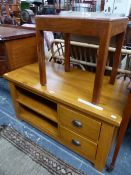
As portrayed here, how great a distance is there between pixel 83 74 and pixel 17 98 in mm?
580

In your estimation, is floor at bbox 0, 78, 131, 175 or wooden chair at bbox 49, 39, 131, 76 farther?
wooden chair at bbox 49, 39, 131, 76

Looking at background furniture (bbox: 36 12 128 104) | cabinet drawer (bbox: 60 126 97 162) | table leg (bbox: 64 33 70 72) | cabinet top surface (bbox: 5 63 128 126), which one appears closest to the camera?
background furniture (bbox: 36 12 128 104)

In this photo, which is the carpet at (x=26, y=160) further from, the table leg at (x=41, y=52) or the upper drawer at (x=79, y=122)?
the table leg at (x=41, y=52)

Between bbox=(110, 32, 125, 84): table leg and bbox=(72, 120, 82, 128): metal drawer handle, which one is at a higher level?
bbox=(110, 32, 125, 84): table leg

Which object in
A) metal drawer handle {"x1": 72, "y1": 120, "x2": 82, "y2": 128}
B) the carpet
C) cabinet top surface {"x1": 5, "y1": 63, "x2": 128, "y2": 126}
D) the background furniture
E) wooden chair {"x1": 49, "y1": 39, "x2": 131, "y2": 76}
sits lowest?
the carpet

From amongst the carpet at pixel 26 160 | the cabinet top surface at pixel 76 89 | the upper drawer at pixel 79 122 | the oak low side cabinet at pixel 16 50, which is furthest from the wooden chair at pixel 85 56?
the carpet at pixel 26 160

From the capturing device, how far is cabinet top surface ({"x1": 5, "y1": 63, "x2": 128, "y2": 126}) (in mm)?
767

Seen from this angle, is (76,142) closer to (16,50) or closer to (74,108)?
(74,108)

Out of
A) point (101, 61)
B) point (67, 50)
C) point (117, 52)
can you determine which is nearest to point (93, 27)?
point (101, 61)

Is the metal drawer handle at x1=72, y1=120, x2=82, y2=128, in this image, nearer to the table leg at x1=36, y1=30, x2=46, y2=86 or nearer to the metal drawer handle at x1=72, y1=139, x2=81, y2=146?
the metal drawer handle at x1=72, y1=139, x2=81, y2=146

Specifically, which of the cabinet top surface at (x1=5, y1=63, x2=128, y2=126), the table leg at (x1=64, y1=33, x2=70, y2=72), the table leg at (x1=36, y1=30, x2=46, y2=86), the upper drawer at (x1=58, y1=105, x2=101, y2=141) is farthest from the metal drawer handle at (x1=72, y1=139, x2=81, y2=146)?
the table leg at (x1=64, y1=33, x2=70, y2=72)

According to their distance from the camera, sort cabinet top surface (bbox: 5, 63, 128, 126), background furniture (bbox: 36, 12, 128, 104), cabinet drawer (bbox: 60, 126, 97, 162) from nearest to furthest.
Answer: background furniture (bbox: 36, 12, 128, 104) → cabinet top surface (bbox: 5, 63, 128, 126) → cabinet drawer (bbox: 60, 126, 97, 162)

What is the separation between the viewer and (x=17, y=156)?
1.05 meters

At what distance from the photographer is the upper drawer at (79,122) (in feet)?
2.64
